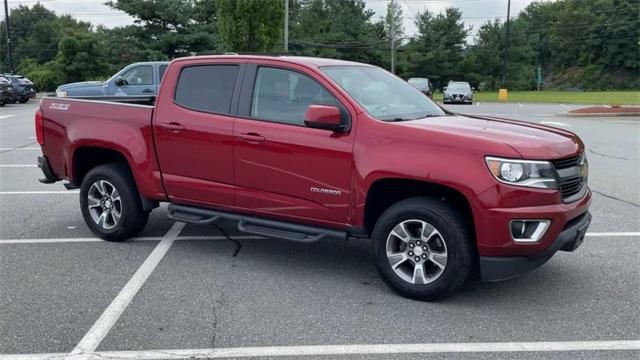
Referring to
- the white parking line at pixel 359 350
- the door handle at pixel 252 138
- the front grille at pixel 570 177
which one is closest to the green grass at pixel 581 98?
the front grille at pixel 570 177

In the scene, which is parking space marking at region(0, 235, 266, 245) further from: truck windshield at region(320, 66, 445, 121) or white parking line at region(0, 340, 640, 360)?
white parking line at region(0, 340, 640, 360)

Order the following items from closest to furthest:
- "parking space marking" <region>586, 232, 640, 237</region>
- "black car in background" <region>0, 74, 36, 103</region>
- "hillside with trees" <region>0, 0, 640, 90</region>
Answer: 1. "parking space marking" <region>586, 232, 640, 237</region>
2. "black car in background" <region>0, 74, 36, 103</region>
3. "hillside with trees" <region>0, 0, 640, 90</region>

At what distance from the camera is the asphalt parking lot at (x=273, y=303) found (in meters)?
4.05

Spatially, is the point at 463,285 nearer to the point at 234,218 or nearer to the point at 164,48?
the point at 234,218

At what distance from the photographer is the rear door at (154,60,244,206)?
18.5ft

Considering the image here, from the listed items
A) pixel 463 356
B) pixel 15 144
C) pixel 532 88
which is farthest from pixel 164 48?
pixel 532 88

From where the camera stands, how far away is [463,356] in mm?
3902

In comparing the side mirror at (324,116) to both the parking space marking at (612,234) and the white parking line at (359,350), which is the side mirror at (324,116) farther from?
the parking space marking at (612,234)

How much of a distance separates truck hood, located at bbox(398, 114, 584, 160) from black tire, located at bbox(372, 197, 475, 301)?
573 millimetres

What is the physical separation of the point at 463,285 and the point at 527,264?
19.2 inches

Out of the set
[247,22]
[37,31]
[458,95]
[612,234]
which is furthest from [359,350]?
[37,31]

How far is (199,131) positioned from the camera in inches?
225

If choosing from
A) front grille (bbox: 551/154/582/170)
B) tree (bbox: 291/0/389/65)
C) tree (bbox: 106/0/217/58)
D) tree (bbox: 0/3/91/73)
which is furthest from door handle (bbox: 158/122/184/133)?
tree (bbox: 0/3/91/73)

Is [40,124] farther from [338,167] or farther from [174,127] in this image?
[338,167]
